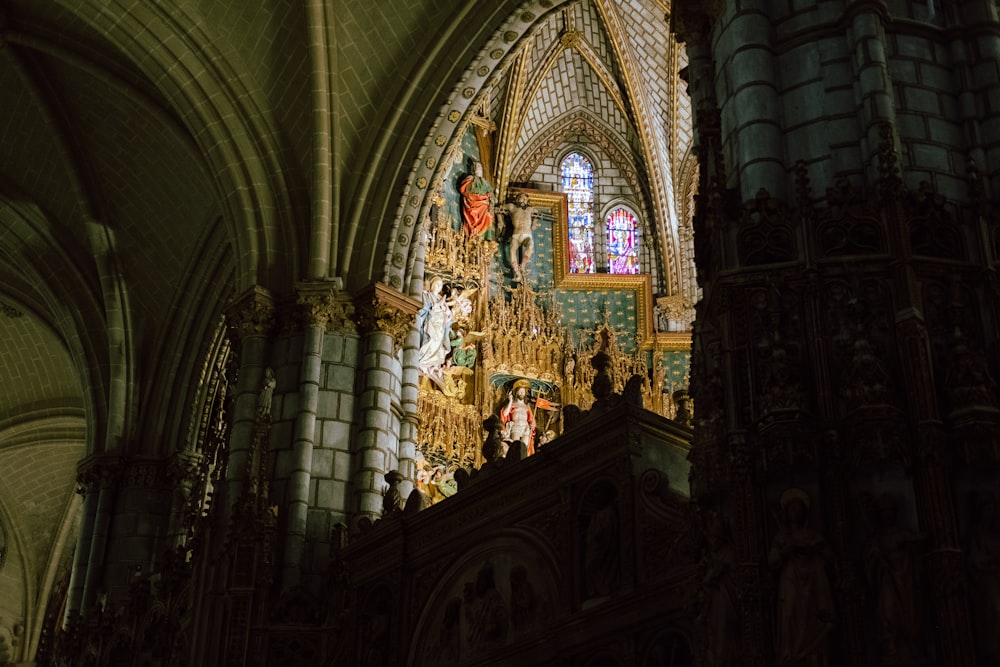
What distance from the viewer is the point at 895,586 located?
22.7 feet

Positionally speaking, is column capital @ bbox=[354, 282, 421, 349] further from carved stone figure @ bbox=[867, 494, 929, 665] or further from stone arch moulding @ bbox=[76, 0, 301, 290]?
carved stone figure @ bbox=[867, 494, 929, 665]

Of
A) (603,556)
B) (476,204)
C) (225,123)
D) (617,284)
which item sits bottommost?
(603,556)

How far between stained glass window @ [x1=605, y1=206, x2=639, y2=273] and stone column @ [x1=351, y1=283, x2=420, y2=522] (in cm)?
1040

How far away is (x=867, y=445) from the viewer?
738 cm

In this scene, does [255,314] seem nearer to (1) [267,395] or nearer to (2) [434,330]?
(1) [267,395]

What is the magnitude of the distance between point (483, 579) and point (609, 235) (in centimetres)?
Answer: 1493

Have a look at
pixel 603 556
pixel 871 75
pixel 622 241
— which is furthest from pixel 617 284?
pixel 871 75

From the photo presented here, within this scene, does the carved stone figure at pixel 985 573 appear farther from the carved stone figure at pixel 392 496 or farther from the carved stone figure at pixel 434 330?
the carved stone figure at pixel 434 330

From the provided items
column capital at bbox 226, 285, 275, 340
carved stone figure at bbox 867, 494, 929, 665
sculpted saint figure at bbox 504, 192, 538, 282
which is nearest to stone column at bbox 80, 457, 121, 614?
column capital at bbox 226, 285, 275, 340

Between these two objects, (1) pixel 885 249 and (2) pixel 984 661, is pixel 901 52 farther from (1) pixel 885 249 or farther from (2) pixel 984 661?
(2) pixel 984 661

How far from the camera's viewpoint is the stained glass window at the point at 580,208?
24.7 m

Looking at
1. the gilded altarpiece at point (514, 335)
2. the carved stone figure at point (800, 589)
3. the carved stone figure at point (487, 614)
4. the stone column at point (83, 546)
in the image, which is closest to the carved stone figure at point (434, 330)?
the gilded altarpiece at point (514, 335)

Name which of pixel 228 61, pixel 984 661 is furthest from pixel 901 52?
pixel 228 61

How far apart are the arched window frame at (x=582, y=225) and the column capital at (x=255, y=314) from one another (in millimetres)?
9894
